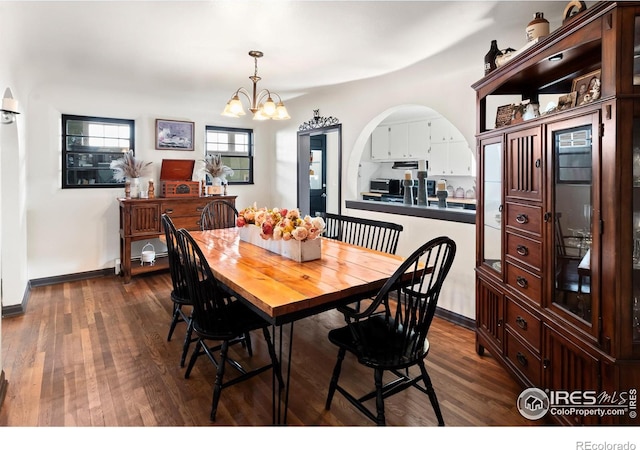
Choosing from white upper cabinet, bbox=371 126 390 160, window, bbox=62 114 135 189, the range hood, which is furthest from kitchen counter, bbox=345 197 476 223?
window, bbox=62 114 135 189

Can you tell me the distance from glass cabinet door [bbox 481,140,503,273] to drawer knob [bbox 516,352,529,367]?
52 cm

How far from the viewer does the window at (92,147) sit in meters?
4.52

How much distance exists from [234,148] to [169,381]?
4.11 meters

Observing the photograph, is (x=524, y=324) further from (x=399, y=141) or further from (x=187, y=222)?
(x=399, y=141)

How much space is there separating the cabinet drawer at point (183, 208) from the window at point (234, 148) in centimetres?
92

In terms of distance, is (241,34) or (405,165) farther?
(405,165)

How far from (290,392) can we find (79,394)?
1233 millimetres

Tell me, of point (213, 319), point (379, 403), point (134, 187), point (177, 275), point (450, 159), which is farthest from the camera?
point (450, 159)

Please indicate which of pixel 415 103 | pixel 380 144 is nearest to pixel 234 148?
pixel 380 144

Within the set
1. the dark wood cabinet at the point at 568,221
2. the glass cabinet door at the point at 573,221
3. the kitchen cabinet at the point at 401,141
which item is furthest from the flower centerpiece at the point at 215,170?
the glass cabinet door at the point at 573,221

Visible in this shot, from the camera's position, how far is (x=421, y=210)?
3.65 meters

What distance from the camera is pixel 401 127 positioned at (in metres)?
6.70
